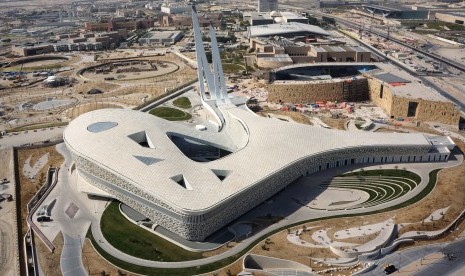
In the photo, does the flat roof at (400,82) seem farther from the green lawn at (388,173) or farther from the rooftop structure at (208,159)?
the green lawn at (388,173)

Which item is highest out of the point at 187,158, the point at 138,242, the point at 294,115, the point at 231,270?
the point at 187,158

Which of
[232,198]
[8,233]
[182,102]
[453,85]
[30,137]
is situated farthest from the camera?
[453,85]

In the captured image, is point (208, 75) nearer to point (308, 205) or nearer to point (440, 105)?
point (308, 205)

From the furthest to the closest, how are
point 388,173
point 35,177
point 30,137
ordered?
point 30,137 → point 35,177 → point 388,173

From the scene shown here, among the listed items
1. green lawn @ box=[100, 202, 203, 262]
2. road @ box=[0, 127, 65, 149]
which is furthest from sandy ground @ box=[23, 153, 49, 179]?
green lawn @ box=[100, 202, 203, 262]

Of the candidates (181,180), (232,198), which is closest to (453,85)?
(232,198)

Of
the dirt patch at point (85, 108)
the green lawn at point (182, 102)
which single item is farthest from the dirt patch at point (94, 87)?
the green lawn at point (182, 102)

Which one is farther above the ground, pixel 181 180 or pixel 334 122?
pixel 181 180

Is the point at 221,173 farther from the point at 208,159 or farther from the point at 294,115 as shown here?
the point at 294,115
